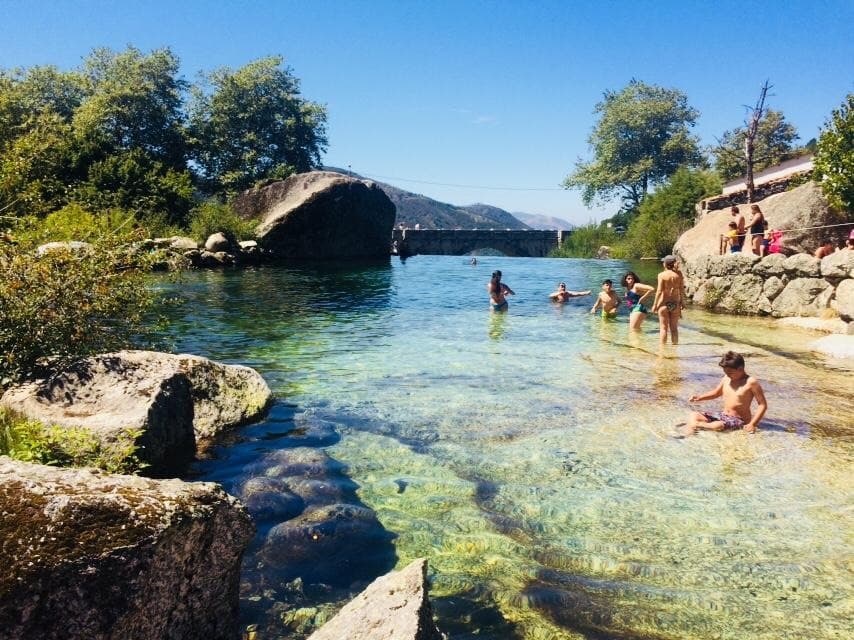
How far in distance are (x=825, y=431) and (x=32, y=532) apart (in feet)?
27.2

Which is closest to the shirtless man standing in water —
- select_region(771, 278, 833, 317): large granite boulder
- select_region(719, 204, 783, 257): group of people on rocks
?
select_region(771, 278, 833, 317): large granite boulder

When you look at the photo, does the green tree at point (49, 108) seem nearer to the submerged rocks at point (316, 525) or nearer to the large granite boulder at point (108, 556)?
the submerged rocks at point (316, 525)

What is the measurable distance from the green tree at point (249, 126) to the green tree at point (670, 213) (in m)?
29.7

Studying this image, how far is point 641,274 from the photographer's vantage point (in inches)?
1345

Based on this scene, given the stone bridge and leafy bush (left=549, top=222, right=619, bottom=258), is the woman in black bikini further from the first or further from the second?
the stone bridge

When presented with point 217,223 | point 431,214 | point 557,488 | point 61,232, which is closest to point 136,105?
point 217,223

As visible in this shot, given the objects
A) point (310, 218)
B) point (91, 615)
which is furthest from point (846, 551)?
point (310, 218)

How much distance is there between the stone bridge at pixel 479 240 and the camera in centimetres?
6838

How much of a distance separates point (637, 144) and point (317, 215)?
141ft

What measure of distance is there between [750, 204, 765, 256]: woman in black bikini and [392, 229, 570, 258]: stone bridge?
4843 cm

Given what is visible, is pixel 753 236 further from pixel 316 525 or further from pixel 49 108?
pixel 49 108

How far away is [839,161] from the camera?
867 inches

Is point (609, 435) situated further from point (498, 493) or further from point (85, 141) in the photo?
point (85, 141)

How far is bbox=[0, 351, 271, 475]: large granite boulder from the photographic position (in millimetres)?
5227
